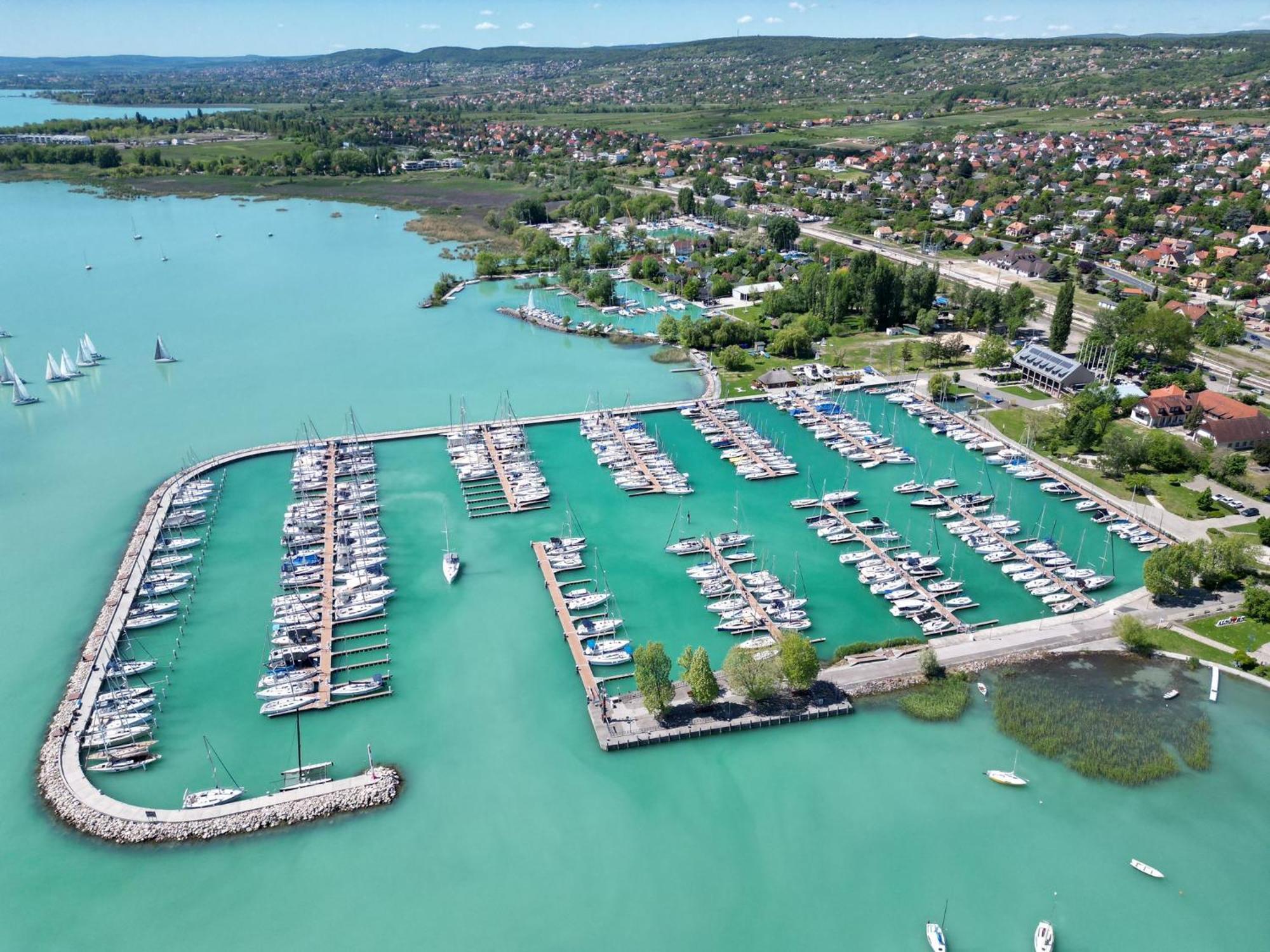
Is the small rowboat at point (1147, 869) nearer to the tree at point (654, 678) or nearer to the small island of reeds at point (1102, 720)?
the small island of reeds at point (1102, 720)

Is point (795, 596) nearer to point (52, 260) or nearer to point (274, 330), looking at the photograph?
point (274, 330)

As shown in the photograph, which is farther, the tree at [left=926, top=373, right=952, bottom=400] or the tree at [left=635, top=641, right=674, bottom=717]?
the tree at [left=926, top=373, right=952, bottom=400]

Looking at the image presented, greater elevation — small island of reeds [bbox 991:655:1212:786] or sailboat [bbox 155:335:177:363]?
sailboat [bbox 155:335:177:363]

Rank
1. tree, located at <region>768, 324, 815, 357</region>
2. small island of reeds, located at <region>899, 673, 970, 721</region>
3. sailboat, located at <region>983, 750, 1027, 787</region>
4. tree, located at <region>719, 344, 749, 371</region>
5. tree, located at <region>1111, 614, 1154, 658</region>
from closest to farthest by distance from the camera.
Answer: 1. sailboat, located at <region>983, 750, 1027, 787</region>
2. small island of reeds, located at <region>899, 673, 970, 721</region>
3. tree, located at <region>1111, 614, 1154, 658</region>
4. tree, located at <region>719, 344, 749, 371</region>
5. tree, located at <region>768, 324, 815, 357</region>

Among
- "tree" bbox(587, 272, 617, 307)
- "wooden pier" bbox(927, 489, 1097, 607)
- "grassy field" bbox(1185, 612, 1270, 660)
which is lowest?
"grassy field" bbox(1185, 612, 1270, 660)

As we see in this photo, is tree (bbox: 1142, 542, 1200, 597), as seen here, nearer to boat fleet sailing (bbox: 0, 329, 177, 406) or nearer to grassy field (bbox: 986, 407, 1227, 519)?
grassy field (bbox: 986, 407, 1227, 519)

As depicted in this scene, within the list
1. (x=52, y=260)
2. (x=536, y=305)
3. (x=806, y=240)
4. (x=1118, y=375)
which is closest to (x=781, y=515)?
(x=1118, y=375)

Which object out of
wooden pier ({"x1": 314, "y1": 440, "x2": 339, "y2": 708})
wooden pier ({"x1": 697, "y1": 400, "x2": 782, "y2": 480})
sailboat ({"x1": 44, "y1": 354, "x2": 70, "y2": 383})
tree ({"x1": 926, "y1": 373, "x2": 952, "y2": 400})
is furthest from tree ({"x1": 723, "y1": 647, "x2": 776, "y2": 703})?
sailboat ({"x1": 44, "y1": 354, "x2": 70, "y2": 383})
